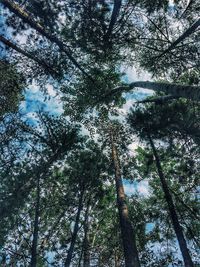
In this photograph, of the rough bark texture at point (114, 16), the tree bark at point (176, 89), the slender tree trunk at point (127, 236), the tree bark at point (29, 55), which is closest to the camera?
the tree bark at point (176, 89)

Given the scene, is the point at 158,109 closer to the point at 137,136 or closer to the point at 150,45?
the point at 137,136

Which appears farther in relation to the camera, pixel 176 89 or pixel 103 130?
pixel 103 130

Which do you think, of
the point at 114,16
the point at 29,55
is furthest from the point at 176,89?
the point at 29,55

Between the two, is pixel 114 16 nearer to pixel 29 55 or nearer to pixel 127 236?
pixel 29 55

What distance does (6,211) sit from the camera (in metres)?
12.9

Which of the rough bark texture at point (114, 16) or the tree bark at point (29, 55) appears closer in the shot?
the rough bark texture at point (114, 16)

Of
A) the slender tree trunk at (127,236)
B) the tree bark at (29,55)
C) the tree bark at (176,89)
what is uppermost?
the tree bark at (29,55)

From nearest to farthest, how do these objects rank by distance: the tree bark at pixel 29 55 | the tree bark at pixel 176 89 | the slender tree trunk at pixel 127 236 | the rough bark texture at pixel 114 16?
the tree bark at pixel 176 89, the rough bark texture at pixel 114 16, the tree bark at pixel 29 55, the slender tree trunk at pixel 127 236

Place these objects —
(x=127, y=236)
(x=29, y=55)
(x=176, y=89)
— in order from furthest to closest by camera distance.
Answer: (x=127, y=236)
(x=29, y=55)
(x=176, y=89)

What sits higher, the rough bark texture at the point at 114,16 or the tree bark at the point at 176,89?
the rough bark texture at the point at 114,16

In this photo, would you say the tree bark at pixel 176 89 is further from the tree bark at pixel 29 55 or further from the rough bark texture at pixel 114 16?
the tree bark at pixel 29 55

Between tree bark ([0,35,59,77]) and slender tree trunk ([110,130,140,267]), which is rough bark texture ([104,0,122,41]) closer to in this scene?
tree bark ([0,35,59,77])

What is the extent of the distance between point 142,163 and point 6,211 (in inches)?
325

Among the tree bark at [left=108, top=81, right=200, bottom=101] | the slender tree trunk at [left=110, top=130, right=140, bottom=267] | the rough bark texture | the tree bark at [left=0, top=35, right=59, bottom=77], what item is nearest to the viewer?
the tree bark at [left=108, top=81, right=200, bottom=101]
